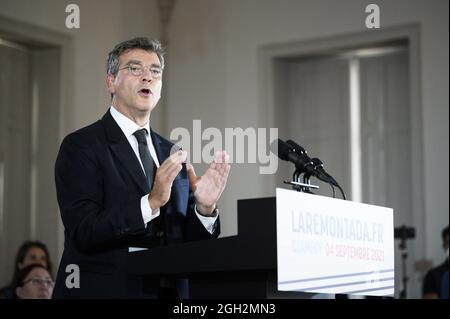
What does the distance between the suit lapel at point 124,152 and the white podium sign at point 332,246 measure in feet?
2.12

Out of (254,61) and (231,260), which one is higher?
(254,61)

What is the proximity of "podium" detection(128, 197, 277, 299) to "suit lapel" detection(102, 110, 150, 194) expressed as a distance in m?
0.33

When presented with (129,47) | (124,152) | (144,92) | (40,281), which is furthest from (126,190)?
(40,281)

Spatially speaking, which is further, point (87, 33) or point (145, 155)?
point (87, 33)

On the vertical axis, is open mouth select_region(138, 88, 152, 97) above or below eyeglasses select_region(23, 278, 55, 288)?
above

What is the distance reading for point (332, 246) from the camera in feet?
9.32

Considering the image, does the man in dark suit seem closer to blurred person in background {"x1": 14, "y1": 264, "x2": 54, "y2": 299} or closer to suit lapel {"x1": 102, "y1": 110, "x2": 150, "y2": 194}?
suit lapel {"x1": 102, "y1": 110, "x2": 150, "y2": 194}

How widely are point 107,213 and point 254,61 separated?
7217mm

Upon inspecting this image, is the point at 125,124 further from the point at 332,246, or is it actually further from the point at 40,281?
the point at 40,281

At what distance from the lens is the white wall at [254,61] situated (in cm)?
901

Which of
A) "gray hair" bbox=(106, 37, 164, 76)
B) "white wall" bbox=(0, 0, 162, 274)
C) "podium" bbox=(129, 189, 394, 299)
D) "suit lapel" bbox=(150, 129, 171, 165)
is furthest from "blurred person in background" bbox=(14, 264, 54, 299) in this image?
"white wall" bbox=(0, 0, 162, 274)

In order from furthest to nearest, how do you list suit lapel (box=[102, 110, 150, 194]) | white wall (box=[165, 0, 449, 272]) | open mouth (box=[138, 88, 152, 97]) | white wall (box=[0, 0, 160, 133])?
white wall (box=[165, 0, 449, 272]) < white wall (box=[0, 0, 160, 133]) < open mouth (box=[138, 88, 152, 97]) < suit lapel (box=[102, 110, 150, 194])

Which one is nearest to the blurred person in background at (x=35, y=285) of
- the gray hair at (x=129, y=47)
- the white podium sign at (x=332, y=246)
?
the gray hair at (x=129, y=47)

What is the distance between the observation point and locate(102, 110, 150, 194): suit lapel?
3127 mm
